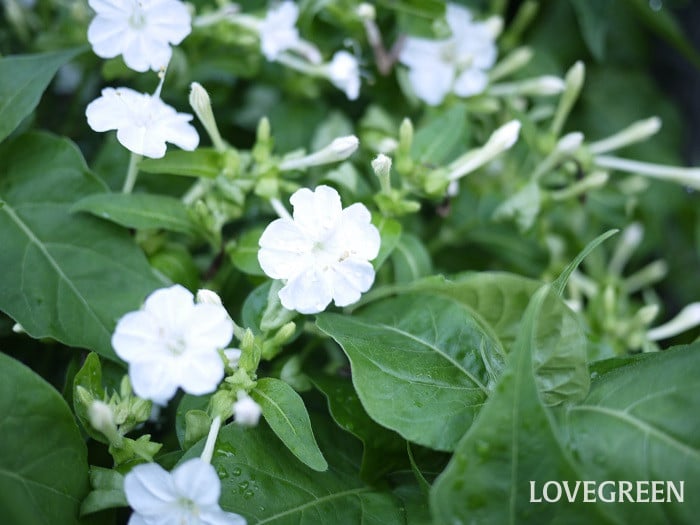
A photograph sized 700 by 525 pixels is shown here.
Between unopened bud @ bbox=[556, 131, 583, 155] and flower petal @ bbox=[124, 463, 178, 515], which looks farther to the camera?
unopened bud @ bbox=[556, 131, 583, 155]

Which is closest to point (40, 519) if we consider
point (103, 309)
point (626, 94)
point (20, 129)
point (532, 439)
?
point (103, 309)

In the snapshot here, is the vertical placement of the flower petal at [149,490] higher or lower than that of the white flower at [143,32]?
lower

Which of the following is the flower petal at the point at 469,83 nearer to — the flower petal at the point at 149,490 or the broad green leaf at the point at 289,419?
the broad green leaf at the point at 289,419

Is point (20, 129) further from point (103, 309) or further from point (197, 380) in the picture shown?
point (197, 380)

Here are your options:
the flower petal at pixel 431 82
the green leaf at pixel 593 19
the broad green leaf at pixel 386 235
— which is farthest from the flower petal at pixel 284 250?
the green leaf at pixel 593 19

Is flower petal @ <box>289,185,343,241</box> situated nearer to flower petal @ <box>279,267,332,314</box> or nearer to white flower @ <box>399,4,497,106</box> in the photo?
flower petal @ <box>279,267,332,314</box>

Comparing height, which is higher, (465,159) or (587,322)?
(465,159)

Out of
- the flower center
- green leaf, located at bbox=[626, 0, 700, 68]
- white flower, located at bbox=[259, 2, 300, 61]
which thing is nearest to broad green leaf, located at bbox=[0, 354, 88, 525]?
the flower center
